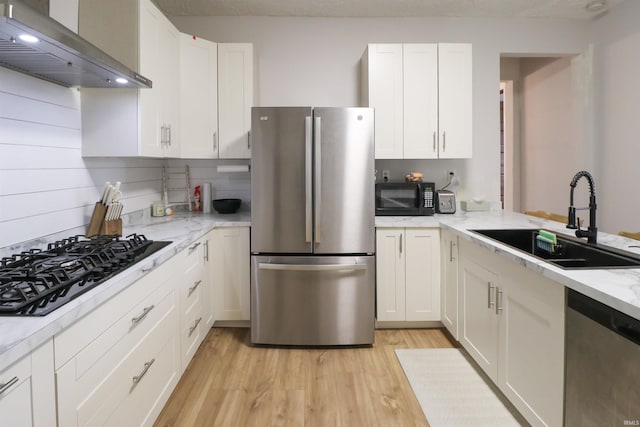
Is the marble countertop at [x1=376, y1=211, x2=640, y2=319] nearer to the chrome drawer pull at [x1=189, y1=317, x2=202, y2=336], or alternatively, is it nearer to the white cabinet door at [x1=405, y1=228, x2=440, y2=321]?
the white cabinet door at [x1=405, y1=228, x2=440, y2=321]

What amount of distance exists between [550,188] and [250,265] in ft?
11.7

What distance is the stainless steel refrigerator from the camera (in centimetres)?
281

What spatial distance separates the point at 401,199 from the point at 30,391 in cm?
279

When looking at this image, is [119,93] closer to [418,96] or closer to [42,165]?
[42,165]

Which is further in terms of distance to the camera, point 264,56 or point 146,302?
point 264,56

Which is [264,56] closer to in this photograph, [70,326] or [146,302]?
[146,302]

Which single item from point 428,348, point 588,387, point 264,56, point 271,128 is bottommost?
point 428,348

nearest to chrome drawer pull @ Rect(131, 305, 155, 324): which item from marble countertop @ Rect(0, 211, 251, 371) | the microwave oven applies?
marble countertop @ Rect(0, 211, 251, 371)

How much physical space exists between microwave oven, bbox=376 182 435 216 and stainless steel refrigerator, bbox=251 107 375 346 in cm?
52

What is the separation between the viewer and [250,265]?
304cm

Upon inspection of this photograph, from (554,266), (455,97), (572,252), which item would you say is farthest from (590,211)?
(455,97)

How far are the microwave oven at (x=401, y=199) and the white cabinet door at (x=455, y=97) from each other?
38 cm

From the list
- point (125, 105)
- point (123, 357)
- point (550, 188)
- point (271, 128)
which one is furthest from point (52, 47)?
point (550, 188)

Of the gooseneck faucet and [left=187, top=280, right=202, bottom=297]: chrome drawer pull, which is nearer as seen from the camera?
the gooseneck faucet
